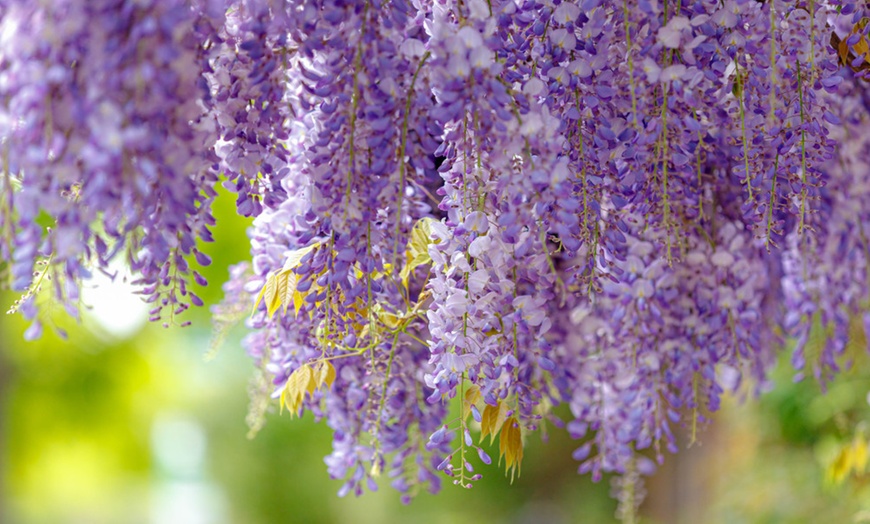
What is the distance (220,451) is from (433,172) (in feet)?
13.9

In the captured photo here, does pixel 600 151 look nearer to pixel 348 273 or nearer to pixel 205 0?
pixel 348 273

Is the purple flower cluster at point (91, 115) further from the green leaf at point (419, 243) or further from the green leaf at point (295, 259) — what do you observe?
the green leaf at point (419, 243)

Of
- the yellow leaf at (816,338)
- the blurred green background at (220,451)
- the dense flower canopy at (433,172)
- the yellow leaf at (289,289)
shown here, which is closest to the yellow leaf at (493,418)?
the dense flower canopy at (433,172)

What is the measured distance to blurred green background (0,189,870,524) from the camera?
8.38 feet

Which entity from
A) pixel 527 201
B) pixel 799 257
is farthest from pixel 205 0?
pixel 799 257

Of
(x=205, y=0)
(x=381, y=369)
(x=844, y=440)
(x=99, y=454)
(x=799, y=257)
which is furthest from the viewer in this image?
(x=99, y=454)

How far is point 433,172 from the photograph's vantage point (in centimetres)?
111

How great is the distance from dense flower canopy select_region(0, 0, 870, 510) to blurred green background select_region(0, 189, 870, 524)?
135 centimetres

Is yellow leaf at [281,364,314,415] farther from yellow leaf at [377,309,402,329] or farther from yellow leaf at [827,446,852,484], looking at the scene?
yellow leaf at [827,446,852,484]

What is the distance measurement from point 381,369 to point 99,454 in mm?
3822

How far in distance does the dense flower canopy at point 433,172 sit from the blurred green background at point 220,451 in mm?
1349

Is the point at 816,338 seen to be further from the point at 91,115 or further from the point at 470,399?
the point at 91,115

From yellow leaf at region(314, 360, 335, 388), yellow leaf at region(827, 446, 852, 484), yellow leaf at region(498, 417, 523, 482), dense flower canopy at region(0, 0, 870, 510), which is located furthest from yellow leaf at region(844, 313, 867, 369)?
yellow leaf at region(314, 360, 335, 388)

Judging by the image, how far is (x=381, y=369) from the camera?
1135 mm
